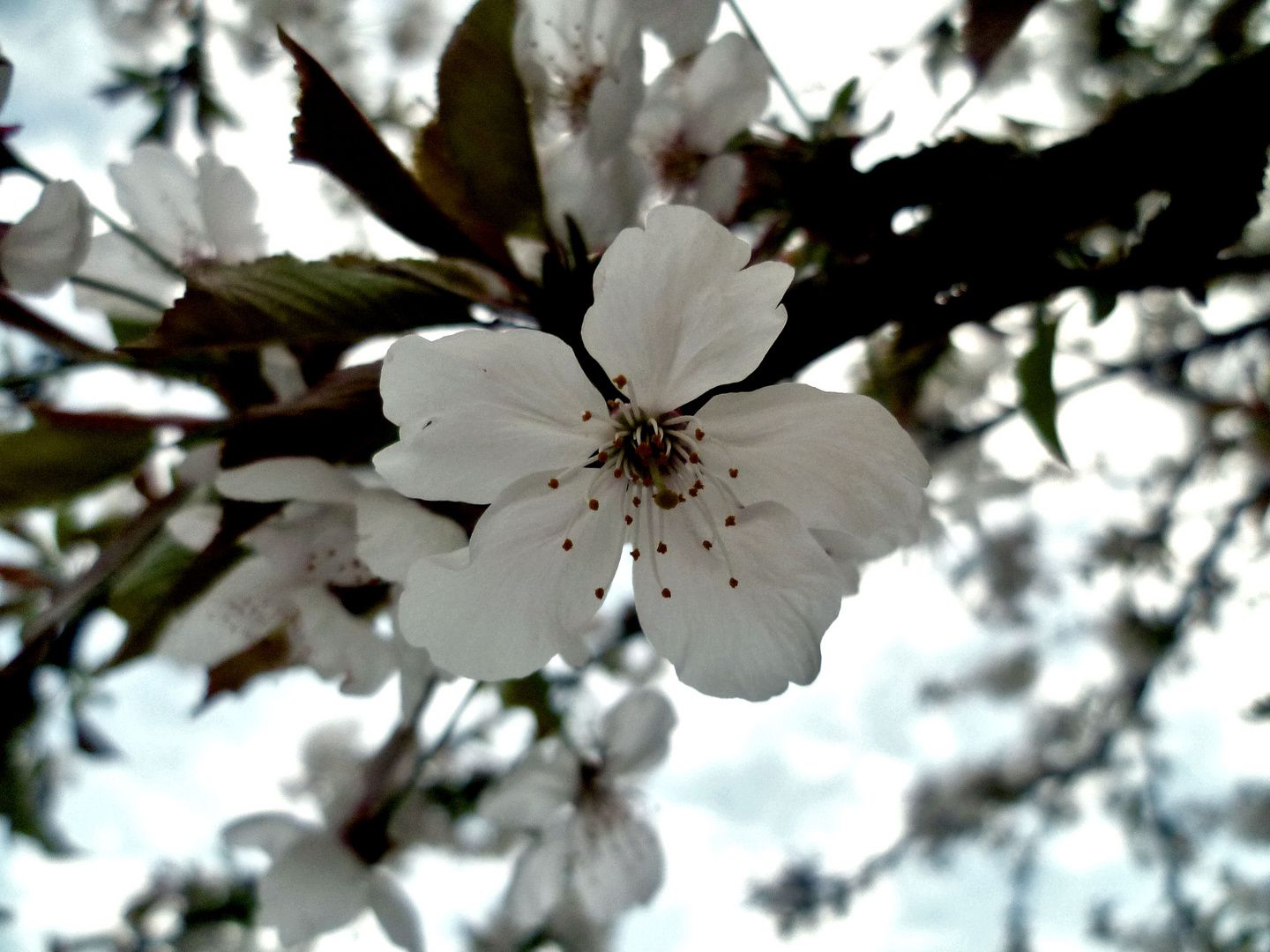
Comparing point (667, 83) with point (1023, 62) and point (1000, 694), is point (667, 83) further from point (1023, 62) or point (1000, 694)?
point (1000, 694)

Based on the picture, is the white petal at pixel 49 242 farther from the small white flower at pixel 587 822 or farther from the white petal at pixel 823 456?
the small white flower at pixel 587 822

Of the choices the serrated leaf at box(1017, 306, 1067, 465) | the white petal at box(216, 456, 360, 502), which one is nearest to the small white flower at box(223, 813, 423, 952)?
the white petal at box(216, 456, 360, 502)

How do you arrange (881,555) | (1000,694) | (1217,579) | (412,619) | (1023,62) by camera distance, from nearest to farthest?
1. (412,619)
2. (881,555)
3. (1217,579)
4. (1023,62)
5. (1000,694)

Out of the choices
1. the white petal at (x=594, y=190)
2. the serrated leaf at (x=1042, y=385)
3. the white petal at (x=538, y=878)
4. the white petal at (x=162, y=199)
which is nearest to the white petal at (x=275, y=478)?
the white petal at (x=594, y=190)

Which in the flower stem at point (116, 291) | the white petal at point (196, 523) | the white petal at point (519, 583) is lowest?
the white petal at point (519, 583)

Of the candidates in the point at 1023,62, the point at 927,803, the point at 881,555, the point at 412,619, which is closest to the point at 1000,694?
the point at 927,803

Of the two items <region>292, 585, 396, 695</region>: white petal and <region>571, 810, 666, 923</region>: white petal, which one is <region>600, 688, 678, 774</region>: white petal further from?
<region>292, 585, 396, 695</region>: white petal

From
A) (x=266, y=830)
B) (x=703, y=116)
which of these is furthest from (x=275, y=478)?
(x=266, y=830)
